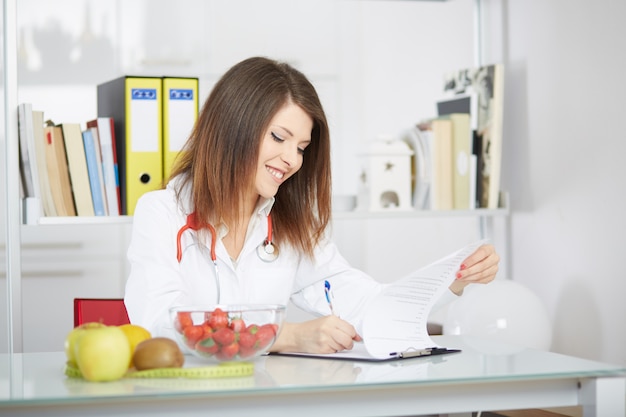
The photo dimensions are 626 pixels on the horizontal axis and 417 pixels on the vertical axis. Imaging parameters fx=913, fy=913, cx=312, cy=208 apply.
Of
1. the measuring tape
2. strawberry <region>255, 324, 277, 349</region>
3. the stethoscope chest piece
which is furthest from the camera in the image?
the stethoscope chest piece

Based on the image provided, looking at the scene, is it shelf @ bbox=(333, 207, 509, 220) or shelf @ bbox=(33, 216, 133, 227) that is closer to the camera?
shelf @ bbox=(33, 216, 133, 227)

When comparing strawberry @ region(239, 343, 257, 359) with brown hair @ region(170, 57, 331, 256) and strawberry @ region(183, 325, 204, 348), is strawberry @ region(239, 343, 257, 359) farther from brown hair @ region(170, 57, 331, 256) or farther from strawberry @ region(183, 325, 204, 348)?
brown hair @ region(170, 57, 331, 256)

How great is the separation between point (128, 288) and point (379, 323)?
54 cm

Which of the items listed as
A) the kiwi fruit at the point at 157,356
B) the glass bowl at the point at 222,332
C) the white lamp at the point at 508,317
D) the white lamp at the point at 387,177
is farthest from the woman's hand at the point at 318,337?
the white lamp at the point at 387,177

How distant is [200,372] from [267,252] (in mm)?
798

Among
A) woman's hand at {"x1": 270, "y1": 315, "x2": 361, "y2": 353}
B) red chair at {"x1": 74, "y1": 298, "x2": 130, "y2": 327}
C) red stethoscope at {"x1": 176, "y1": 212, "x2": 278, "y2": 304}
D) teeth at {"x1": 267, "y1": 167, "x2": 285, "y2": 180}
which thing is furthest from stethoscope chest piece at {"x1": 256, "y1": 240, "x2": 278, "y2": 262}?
red chair at {"x1": 74, "y1": 298, "x2": 130, "y2": 327}

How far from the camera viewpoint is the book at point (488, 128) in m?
2.93

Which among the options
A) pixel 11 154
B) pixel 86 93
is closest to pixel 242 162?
pixel 11 154

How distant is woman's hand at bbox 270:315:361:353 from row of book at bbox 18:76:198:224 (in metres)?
1.04

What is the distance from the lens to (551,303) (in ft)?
9.25

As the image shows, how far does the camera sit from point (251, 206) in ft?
7.06

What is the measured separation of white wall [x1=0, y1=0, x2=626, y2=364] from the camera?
250 cm

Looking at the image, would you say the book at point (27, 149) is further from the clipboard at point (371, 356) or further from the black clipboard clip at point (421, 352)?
the black clipboard clip at point (421, 352)

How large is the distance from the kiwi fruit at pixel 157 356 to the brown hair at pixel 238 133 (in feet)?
2.15
